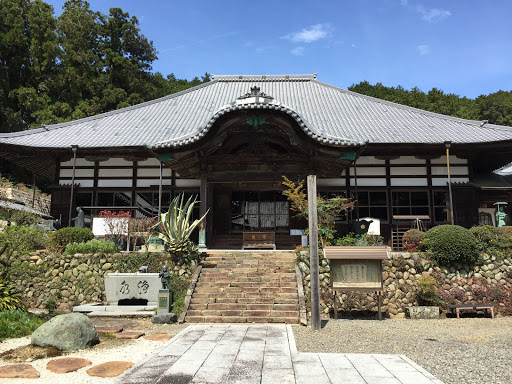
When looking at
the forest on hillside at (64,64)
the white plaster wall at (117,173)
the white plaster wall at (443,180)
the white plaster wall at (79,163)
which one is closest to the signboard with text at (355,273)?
the white plaster wall at (443,180)

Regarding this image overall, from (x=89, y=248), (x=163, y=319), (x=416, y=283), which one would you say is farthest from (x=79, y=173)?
(x=416, y=283)

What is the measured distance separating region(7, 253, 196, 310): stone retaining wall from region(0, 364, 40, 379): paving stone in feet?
19.3

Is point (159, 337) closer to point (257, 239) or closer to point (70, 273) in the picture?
point (70, 273)

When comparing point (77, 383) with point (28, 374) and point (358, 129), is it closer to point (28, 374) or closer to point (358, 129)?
point (28, 374)

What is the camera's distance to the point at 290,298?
31.3ft

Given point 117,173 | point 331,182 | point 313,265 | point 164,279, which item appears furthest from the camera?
point 117,173

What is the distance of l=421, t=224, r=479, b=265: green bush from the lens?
34.8 feet

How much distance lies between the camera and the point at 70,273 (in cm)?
1127

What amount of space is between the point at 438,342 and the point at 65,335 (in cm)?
632

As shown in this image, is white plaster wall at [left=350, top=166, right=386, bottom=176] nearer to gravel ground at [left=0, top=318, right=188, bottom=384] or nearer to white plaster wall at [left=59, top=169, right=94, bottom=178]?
gravel ground at [left=0, top=318, right=188, bottom=384]

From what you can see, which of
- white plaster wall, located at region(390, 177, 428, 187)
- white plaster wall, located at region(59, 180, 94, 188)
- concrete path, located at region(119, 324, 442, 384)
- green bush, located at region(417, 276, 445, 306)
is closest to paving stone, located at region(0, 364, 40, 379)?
concrete path, located at region(119, 324, 442, 384)

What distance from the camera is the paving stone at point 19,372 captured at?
180 inches

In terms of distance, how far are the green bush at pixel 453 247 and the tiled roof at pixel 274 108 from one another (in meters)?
3.57

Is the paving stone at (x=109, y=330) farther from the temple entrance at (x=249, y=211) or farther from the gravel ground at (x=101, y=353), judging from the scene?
the temple entrance at (x=249, y=211)
